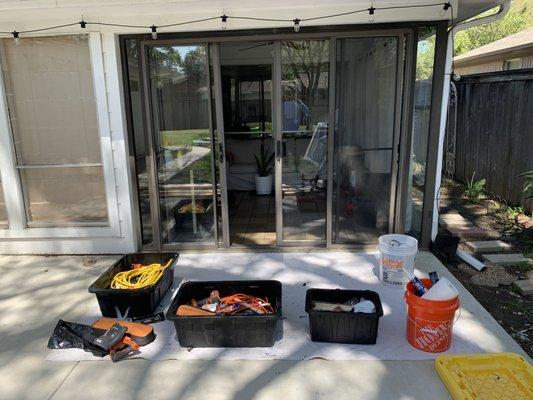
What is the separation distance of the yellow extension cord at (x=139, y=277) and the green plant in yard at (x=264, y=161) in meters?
3.07

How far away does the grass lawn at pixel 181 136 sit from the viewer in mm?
3785

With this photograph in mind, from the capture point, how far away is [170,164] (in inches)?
155

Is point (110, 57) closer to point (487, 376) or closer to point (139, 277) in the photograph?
point (139, 277)

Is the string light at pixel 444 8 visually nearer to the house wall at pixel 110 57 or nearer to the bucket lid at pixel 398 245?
the house wall at pixel 110 57

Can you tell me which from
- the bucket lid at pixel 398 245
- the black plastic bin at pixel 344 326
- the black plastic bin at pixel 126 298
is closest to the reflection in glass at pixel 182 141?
the black plastic bin at pixel 126 298

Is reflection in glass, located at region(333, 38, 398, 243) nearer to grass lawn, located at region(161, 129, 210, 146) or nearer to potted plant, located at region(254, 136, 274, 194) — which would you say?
grass lawn, located at region(161, 129, 210, 146)

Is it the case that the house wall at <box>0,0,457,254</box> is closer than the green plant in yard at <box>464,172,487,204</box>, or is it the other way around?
the house wall at <box>0,0,457,254</box>

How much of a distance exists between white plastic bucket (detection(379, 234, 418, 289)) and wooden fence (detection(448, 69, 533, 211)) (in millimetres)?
2426

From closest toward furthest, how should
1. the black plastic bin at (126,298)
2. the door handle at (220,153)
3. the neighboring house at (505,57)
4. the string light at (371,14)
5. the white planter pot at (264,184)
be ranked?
the black plastic bin at (126,298)
the string light at (371,14)
the door handle at (220,153)
the white planter pot at (264,184)
the neighboring house at (505,57)

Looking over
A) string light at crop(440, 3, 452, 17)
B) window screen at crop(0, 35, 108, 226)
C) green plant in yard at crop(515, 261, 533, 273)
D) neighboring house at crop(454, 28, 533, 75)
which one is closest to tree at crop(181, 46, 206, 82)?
window screen at crop(0, 35, 108, 226)

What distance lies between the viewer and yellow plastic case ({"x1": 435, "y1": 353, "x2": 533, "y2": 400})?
79.1 inches

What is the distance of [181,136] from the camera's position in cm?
384

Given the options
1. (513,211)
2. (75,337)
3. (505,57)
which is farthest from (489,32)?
(75,337)

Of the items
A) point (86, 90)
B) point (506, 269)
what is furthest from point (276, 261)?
point (86, 90)
